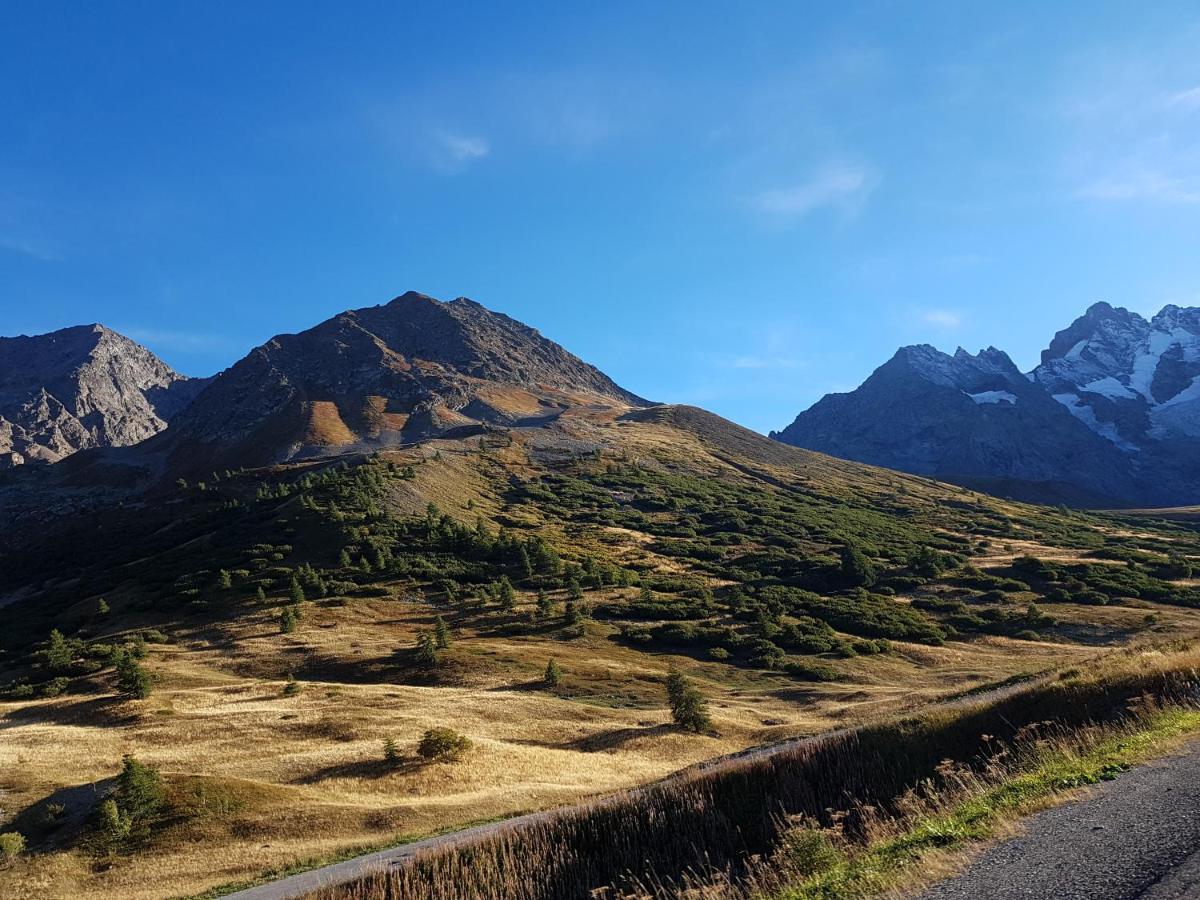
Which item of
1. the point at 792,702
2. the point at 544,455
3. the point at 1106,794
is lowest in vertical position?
the point at 792,702

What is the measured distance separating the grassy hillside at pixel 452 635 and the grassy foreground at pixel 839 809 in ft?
51.2

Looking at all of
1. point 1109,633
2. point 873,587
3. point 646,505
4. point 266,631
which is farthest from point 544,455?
point 1109,633

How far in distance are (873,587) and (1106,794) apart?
285 feet

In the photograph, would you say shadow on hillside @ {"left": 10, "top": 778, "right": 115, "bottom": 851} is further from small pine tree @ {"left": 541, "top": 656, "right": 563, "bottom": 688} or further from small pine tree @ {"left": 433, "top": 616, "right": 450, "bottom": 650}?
small pine tree @ {"left": 433, "top": 616, "right": 450, "bottom": 650}

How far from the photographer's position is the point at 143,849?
2600 centimetres

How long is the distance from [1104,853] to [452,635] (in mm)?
61343

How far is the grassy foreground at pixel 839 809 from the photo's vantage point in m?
10.2

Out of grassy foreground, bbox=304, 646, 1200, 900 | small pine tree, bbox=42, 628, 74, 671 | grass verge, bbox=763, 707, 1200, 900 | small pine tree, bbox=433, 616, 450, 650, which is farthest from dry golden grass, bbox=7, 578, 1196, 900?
grass verge, bbox=763, 707, 1200, 900

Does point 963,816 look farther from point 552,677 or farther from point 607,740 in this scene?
point 552,677

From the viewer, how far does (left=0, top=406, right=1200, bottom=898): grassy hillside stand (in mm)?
29798

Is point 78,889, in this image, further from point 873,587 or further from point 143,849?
point 873,587

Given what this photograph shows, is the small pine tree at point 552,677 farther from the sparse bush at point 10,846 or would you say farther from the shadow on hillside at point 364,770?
the sparse bush at point 10,846

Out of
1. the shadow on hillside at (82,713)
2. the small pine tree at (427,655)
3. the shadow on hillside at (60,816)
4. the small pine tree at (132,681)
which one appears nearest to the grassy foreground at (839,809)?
the shadow on hillside at (60,816)

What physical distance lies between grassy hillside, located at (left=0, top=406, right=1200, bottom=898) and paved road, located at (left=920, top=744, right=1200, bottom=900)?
23.2 meters
